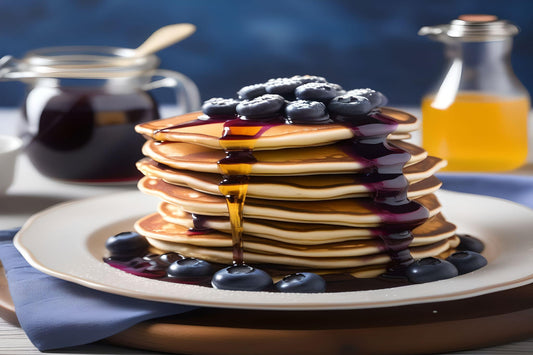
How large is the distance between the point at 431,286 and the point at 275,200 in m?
0.28

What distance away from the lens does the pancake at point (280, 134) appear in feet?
3.63

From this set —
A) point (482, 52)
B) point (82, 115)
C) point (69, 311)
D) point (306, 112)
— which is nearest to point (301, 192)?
point (306, 112)

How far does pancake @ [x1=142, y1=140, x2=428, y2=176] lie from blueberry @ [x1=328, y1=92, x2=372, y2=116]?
0.05 metres

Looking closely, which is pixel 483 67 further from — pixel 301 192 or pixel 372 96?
pixel 301 192

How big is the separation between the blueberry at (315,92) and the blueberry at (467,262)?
29 cm

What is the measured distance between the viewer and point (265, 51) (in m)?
3.92

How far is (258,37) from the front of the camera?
3.91m

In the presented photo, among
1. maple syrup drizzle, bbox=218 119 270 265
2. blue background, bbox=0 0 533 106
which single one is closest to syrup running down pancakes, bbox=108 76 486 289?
maple syrup drizzle, bbox=218 119 270 265

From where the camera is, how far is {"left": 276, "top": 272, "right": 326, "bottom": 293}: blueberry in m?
1.02

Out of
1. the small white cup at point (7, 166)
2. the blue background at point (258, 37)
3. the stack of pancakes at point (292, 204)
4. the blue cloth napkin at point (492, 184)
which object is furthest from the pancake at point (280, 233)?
Result: the blue background at point (258, 37)

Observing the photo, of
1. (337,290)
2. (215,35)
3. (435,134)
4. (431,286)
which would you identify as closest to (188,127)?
(337,290)

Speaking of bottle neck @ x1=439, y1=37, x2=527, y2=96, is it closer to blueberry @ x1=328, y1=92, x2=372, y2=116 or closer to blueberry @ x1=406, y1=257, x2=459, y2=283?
A: blueberry @ x1=328, y1=92, x2=372, y2=116

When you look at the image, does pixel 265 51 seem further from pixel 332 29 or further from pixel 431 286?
pixel 431 286

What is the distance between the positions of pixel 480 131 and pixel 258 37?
6.96 ft
